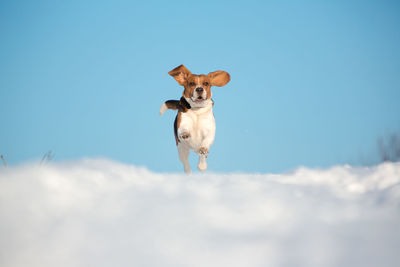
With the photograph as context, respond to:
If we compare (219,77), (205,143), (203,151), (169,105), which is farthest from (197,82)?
(203,151)

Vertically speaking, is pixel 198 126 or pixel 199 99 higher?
pixel 199 99

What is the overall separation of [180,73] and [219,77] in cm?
63

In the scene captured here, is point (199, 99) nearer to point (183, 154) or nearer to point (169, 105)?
point (169, 105)

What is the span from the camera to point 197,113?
5871mm

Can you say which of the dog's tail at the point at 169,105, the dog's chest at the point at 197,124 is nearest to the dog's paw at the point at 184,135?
the dog's chest at the point at 197,124

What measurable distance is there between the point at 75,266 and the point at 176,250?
1.30 feet

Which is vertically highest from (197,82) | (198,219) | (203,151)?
(197,82)

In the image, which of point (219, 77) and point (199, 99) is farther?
point (219, 77)

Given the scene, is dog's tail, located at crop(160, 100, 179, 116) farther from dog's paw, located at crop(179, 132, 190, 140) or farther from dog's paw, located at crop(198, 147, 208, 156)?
dog's paw, located at crop(198, 147, 208, 156)

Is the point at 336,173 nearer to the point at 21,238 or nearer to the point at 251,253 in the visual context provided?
the point at 251,253

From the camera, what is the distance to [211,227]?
1.53 metres

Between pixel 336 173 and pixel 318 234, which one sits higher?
pixel 336 173

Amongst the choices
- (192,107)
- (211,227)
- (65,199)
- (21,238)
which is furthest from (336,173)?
(192,107)

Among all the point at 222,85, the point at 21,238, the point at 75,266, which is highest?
the point at 222,85
